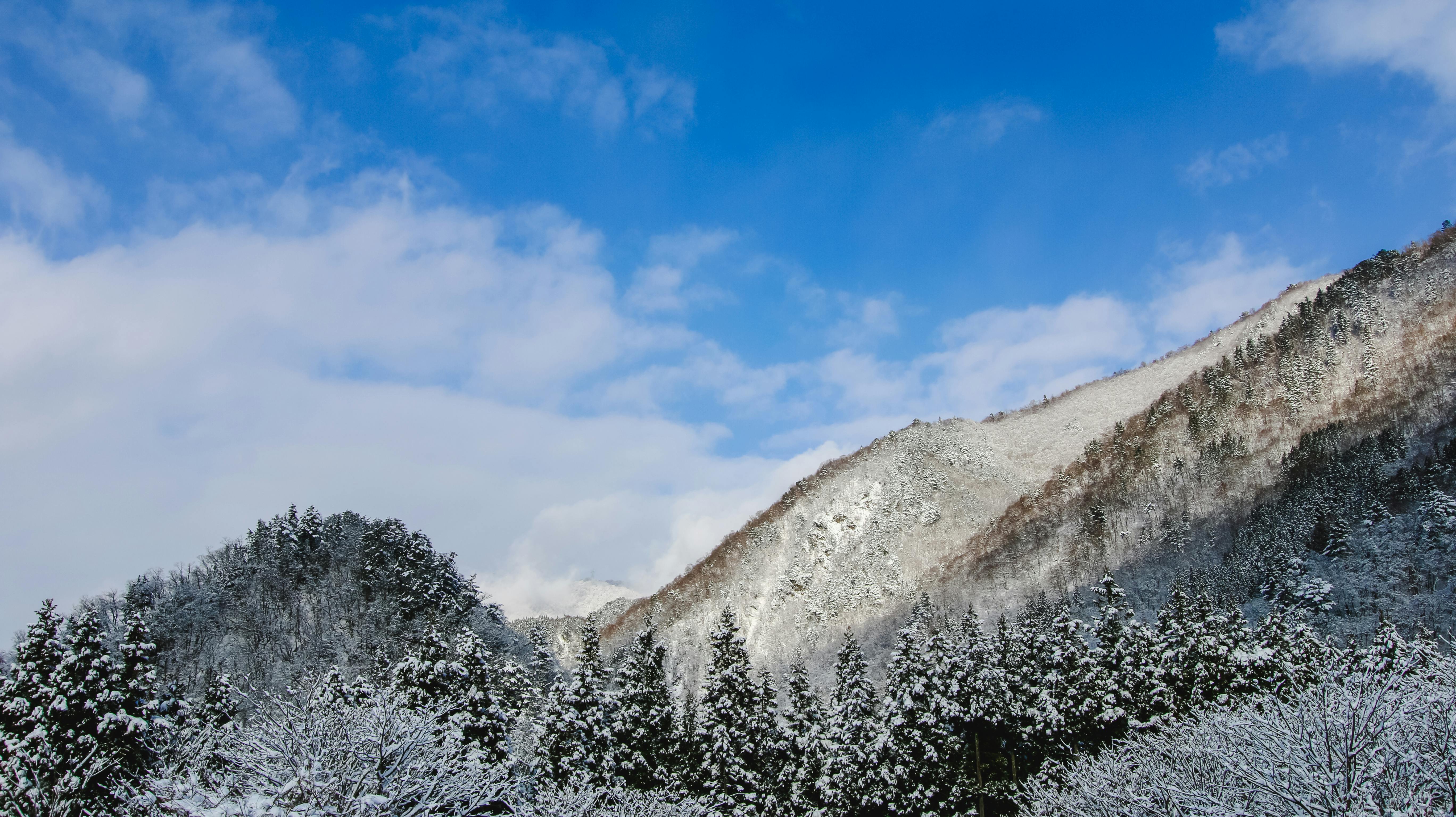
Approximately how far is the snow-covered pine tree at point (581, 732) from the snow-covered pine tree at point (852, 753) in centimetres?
947

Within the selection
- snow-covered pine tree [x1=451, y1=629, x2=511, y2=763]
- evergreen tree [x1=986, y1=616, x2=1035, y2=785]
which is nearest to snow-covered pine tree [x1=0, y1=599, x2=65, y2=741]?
snow-covered pine tree [x1=451, y1=629, x2=511, y2=763]

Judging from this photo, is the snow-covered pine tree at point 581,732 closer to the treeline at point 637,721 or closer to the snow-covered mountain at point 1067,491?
the treeline at point 637,721

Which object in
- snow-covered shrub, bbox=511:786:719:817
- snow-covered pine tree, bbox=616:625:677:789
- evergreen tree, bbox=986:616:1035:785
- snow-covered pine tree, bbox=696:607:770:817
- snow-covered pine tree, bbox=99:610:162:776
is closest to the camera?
snow-covered shrub, bbox=511:786:719:817

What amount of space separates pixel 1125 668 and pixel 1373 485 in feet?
222

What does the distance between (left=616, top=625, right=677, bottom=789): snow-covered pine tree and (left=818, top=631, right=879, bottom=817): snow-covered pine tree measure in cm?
715

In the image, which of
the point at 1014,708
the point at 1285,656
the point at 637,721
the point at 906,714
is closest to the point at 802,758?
the point at 906,714

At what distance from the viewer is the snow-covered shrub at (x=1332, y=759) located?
→ 51.7ft

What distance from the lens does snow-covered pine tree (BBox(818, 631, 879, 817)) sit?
33094 mm

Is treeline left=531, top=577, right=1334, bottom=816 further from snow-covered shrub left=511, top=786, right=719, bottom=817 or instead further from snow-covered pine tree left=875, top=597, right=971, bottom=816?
snow-covered shrub left=511, top=786, right=719, bottom=817

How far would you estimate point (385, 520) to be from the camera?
306 feet

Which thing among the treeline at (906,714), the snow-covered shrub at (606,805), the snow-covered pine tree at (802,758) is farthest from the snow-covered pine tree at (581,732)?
the snow-covered pine tree at (802,758)

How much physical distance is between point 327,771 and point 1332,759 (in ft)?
73.9

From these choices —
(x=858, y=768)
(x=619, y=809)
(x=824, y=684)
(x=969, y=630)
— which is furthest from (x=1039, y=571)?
(x=619, y=809)

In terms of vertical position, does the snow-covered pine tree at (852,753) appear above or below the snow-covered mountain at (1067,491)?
below
